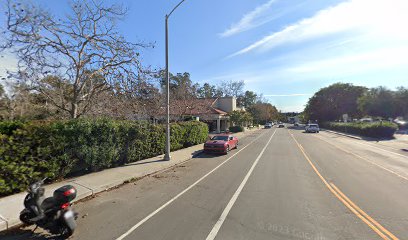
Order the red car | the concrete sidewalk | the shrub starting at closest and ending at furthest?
the concrete sidewalk < the shrub < the red car

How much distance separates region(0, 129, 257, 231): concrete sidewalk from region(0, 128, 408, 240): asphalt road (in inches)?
16.1

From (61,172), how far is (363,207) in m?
9.52

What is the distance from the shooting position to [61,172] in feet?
29.1

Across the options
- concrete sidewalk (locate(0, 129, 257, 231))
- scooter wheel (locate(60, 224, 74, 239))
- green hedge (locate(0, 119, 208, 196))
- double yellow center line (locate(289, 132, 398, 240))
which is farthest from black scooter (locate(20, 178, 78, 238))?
double yellow center line (locate(289, 132, 398, 240))

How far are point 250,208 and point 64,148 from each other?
22.4ft

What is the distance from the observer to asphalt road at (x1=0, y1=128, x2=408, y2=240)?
4996 mm

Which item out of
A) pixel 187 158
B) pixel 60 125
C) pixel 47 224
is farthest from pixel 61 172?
pixel 187 158

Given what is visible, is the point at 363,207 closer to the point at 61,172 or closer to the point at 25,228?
the point at 25,228

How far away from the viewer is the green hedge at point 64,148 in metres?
7.18

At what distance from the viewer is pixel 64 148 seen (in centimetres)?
898

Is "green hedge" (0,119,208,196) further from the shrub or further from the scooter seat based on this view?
the scooter seat

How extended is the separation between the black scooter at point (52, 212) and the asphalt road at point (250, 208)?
0.94 ft

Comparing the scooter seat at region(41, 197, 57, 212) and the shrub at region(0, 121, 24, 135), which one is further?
the shrub at region(0, 121, 24, 135)

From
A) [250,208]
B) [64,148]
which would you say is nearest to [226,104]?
[64,148]
